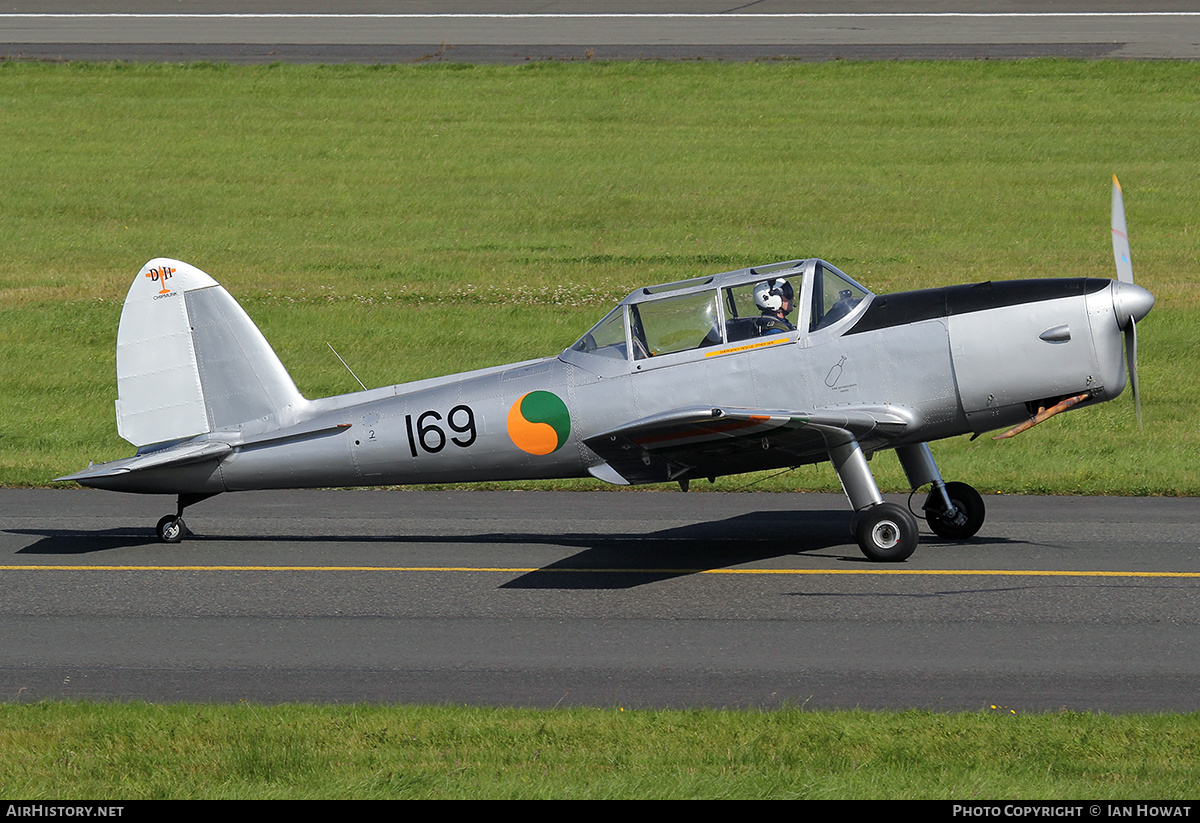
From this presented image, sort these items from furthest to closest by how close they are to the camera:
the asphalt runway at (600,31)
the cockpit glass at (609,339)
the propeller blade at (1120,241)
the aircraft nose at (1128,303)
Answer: the asphalt runway at (600,31)
the cockpit glass at (609,339)
the propeller blade at (1120,241)
the aircraft nose at (1128,303)

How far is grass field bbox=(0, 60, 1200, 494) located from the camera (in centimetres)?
1880

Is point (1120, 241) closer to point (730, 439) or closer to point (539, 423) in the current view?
point (730, 439)

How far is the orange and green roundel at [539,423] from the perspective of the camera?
1105 centimetres

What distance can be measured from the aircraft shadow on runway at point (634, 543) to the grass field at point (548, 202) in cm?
207

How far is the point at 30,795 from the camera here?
6.22 m

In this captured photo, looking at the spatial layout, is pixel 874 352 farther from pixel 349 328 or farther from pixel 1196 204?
pixel 1196 204

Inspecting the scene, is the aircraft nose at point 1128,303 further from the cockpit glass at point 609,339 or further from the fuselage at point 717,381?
the cockpit glass at point 609,339

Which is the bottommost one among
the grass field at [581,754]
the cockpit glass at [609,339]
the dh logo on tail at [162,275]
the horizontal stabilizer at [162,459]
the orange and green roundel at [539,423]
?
the grass field at [581,754]

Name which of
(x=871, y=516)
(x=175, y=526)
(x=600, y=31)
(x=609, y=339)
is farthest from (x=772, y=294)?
(x=600, y=31)

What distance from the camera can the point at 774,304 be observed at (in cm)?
1066

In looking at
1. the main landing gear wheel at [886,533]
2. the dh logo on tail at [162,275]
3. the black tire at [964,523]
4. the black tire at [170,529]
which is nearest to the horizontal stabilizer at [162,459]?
the black tire at [170,529]

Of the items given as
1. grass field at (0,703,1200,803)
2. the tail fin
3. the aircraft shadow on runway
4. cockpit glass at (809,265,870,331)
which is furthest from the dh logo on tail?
cockpit glass at (809,265,870,331)

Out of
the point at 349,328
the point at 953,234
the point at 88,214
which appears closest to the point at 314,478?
the point at 349,328

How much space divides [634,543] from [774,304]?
2615 mm
